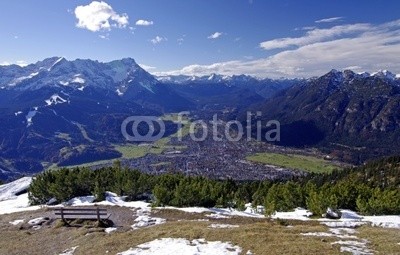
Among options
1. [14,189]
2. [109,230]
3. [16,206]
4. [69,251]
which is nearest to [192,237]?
[69,251]

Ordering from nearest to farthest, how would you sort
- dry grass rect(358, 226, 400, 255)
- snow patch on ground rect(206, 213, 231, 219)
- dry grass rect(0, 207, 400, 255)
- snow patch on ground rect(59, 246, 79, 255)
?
1. dry grass rect(358, 226, 400, 255)
2. dry grass rect(0, 207, 400, 255)
3. snow patch on ground rect(59, 246, 79, 255)
4. snow patch on ground rect(206, 213, 231, 219)

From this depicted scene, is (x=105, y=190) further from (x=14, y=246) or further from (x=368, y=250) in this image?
(x=368, y=250)

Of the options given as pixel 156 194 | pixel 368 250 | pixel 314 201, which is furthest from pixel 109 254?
pixel 314 201

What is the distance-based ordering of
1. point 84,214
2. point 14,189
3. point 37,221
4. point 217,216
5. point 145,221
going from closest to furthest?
point 84,214
point 145,221
point 217,216
point 37,221
point 14,189

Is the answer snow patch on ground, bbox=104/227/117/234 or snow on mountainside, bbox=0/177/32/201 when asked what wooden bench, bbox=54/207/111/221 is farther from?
snow on mountainside, bbox=0/177/32/201

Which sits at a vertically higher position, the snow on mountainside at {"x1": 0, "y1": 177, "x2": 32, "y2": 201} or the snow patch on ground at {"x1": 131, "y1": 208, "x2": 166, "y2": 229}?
the snow patch on ground at {"x1": 131, "y1": 208, "x2": 166, "y2": 229}

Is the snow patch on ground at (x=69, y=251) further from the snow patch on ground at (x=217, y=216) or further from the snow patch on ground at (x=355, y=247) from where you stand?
the snow patch on ground at (x=355, y=247)

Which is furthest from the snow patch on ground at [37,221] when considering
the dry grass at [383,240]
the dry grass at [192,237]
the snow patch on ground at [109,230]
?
the dry grass at [383,240]

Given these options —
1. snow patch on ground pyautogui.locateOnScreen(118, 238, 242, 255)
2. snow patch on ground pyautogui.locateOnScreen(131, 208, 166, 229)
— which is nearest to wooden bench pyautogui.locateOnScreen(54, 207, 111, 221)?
snow patch on ground pyautogui.locateOnScreen(131, 208, 166, 229)

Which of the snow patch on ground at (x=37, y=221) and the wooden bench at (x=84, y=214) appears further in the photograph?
the snow patch on ground at (x=37, y=221)

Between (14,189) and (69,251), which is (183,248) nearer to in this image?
(69,251)
